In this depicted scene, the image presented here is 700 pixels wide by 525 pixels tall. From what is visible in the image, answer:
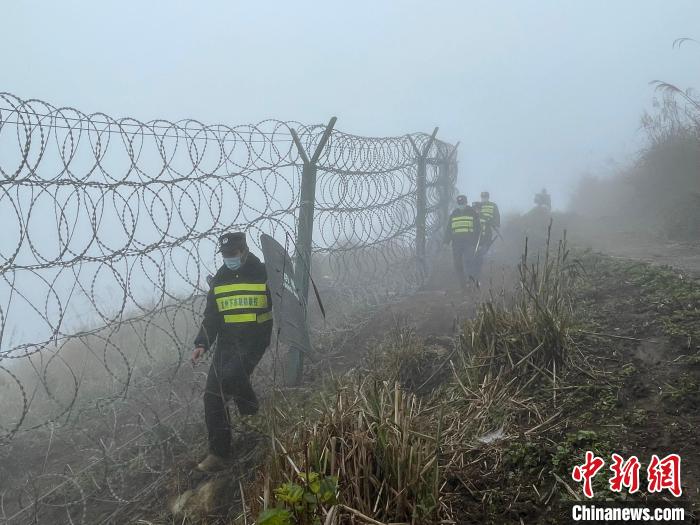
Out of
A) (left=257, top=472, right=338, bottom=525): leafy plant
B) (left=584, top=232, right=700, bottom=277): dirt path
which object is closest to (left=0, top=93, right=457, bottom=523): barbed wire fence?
(left=257, top=472, right=338, bottom=525): leafy plant

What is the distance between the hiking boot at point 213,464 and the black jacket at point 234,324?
78cm

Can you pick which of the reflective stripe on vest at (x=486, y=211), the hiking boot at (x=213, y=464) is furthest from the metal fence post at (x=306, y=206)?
the reflective stripe on vest at (x=486, y=211)

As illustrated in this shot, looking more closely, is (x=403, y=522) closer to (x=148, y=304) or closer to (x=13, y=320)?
(x=148, y=304)

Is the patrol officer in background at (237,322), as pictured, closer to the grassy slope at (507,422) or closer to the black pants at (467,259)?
the grassy slope at (507,422)

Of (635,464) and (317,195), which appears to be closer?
(635,464)

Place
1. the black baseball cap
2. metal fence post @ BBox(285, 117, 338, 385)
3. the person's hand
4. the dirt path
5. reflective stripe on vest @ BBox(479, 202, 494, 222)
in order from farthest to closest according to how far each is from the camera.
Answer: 1. reflective stripe on vest @ BBox(479, 202, 494, 222)
2. the dirt path
3. metal fence post @ BBox(285, 117, 338, 385)
4. the black baseball cap
5. the person's hand

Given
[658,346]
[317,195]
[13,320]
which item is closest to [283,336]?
[317,195]

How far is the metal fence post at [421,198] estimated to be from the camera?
29.5 feet

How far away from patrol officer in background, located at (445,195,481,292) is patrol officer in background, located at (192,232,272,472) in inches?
196

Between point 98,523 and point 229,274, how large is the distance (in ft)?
6.13

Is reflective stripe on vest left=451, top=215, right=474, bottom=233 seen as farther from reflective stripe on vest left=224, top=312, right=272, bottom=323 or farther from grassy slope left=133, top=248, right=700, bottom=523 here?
reflective stripe on vest left=224, top=312, right=272, bottom=323

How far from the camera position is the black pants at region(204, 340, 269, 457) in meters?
3.47

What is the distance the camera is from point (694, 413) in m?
2.40

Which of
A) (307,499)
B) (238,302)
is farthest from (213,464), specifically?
(307,499)
